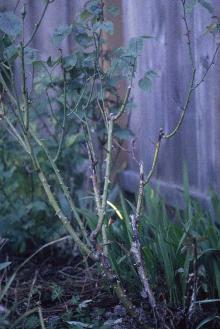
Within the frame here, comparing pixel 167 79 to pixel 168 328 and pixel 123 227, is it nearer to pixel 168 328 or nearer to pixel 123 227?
pixel 123 227

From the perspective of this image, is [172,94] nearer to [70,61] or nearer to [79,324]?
[70,61]

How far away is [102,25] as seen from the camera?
2.67 m

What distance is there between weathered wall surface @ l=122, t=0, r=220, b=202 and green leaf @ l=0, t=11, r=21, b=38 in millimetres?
1022

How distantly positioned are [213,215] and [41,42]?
2.46 meters

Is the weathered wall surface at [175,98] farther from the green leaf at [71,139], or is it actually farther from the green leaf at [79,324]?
the green leaf at [79,324]

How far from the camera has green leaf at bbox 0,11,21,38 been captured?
7.84 feet

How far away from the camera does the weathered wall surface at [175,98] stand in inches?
136

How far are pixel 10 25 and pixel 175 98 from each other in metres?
1.59

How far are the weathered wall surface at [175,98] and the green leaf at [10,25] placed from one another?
1.02 meters

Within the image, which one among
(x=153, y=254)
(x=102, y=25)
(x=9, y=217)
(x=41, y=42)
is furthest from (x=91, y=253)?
(x=41, y=42)

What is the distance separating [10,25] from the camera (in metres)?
2.41

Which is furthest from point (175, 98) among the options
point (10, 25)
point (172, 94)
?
point (10, 25)

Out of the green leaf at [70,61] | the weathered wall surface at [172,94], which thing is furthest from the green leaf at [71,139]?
the green leaf at [70,61]

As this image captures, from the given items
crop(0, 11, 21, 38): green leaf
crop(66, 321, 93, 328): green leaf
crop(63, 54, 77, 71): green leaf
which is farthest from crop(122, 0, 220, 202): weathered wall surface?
crop(66, 321, 93, 328): green leaf
